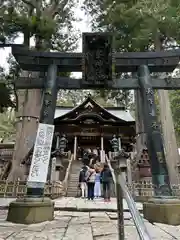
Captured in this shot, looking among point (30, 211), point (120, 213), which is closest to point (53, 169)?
point (30, 211)

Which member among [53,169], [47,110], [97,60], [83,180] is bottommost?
[83,180]

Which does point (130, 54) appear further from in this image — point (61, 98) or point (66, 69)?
point (61, 98)

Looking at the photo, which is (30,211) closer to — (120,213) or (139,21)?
(120,213)

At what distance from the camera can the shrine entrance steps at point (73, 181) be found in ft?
41.6

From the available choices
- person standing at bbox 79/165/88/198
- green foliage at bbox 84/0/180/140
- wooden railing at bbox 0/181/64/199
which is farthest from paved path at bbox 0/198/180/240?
green foliage at bbox 84/0/180/140

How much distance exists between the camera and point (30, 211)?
4.56 m

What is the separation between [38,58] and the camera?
6.22 meters

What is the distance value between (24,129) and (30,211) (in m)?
7.39

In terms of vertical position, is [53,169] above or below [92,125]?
below

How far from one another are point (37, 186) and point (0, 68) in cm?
932

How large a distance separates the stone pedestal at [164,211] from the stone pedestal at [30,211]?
2.17 metres

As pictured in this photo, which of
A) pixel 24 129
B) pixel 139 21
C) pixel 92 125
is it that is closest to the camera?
pixel 24 129

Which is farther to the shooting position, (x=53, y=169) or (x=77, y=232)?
(x=53, y=169)

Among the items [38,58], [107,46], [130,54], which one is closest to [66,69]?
[38,58]
